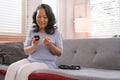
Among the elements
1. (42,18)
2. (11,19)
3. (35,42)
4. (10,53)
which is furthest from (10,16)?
(35,42)

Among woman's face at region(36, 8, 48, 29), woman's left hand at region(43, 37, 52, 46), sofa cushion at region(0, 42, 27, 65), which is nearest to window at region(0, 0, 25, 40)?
sofa cushion at region(0, 42, 27, 65)

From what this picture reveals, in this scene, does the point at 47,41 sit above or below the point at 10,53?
above

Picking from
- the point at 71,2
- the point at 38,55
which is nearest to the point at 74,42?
the point at 38,55

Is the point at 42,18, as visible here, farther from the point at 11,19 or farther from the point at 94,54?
the point at 11,19

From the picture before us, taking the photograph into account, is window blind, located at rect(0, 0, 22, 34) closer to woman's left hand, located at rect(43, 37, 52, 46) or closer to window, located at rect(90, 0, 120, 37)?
window, located at rect(90, 0, 120, 37)

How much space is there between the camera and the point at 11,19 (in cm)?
341

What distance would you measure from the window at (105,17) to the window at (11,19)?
1320mm

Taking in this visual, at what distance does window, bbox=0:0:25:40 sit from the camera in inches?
128

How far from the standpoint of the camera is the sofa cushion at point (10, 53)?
233cm

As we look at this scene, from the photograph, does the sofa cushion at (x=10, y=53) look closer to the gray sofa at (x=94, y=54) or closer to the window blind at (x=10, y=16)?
the gray sofa at (x=94, y=54)

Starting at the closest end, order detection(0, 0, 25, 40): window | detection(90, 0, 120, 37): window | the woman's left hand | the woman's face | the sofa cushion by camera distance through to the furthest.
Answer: the woman's left hand < the woman's face < the sofa cushion < detection(0, 0, 25, 40): window < detection(90, 0, 120, 37): window

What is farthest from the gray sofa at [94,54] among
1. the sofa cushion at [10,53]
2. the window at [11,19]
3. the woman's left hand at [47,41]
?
the window at [11,19]

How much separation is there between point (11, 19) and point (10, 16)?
0.05 m

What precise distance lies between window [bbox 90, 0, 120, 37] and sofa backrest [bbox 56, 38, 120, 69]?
1297 mm
